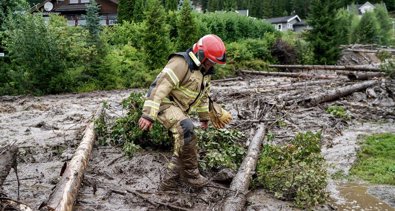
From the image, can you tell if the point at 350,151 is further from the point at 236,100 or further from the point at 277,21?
the point at 277,21

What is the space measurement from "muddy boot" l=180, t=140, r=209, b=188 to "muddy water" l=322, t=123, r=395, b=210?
66.8 inches

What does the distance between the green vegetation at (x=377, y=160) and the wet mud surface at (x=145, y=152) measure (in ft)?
0.70

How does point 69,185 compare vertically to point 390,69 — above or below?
below

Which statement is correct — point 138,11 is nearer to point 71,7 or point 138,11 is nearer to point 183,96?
point 71,7

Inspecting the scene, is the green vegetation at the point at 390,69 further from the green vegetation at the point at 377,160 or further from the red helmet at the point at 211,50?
the red helmet at the point at 211,50

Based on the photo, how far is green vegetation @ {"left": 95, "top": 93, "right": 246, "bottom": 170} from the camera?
5.90 m

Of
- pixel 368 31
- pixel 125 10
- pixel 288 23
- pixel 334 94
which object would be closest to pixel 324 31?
pixel 125 10

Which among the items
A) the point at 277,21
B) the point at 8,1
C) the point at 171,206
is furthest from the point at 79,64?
the point at 277,21

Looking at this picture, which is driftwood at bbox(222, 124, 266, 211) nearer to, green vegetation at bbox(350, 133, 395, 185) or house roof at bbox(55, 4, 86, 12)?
green vegetation at bbox(350, 133, 395, 185)

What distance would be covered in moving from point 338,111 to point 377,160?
3938 mm

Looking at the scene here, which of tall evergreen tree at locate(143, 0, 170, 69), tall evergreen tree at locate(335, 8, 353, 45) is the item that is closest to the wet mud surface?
tall evergreen tree at locate(143, 0, 170, 69)

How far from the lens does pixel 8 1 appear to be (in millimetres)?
17000

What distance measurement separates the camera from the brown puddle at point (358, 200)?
196 inches

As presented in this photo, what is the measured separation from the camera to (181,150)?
16.2ft
